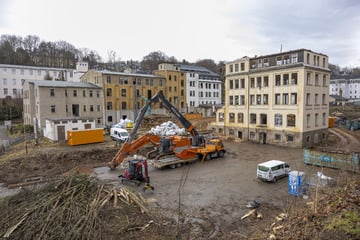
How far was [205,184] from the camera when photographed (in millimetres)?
17656

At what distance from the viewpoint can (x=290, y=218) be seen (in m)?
9.20

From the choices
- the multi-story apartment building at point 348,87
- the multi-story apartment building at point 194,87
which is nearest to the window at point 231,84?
the multi-story apartment building at point 194,87

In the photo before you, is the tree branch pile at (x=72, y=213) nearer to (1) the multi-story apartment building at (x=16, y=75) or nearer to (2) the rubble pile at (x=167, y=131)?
(2) the rubble pile at (x=167, y=131)

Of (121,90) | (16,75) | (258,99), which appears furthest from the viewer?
(16,75)

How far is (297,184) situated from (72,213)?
12.9 meters

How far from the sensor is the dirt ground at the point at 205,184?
11.2 m

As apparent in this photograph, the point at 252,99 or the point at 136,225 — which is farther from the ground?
the point at 252,99

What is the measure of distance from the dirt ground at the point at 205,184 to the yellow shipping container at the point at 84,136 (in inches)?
57.1

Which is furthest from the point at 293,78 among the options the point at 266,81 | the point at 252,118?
the point at 252,118

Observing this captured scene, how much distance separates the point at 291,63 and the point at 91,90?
1414 inches

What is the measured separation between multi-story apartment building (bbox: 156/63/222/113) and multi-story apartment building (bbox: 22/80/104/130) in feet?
64.8

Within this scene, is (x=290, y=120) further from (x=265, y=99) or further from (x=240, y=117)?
(x=240, y=117)

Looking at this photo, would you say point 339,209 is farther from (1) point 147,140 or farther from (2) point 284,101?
(2) point 284,101

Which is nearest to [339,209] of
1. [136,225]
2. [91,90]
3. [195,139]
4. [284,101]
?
[136,225]
